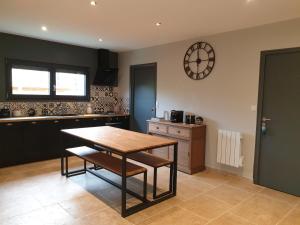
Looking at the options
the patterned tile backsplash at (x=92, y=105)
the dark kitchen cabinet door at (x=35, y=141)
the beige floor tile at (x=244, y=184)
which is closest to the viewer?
the beige floor tile at (x=244, y=184)

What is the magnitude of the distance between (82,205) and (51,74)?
11.1ft

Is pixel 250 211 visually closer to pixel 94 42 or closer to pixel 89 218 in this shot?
pixel 89 218

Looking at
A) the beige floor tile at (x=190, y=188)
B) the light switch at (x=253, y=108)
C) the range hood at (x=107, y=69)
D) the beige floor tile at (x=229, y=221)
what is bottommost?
the beige floor tile at (x=229, y=221)

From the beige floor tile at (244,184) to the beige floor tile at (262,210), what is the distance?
0.29 meters

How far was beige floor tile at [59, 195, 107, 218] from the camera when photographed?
2.72 m

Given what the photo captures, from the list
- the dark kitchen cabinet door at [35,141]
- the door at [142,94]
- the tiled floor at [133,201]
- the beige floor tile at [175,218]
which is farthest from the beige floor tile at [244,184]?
the dark kitchen cabinet door at [35,141]

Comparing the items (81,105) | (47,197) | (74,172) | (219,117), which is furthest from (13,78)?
(219,117)

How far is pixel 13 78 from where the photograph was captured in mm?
4777

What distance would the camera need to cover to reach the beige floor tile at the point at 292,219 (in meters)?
2.63

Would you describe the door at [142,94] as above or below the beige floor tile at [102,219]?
above

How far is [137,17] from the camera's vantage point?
11.2ft

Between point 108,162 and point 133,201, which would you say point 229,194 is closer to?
point 133,201

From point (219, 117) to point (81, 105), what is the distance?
3.40 meters

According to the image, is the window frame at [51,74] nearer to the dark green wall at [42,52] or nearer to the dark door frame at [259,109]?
the dark green wall at [42,52]
